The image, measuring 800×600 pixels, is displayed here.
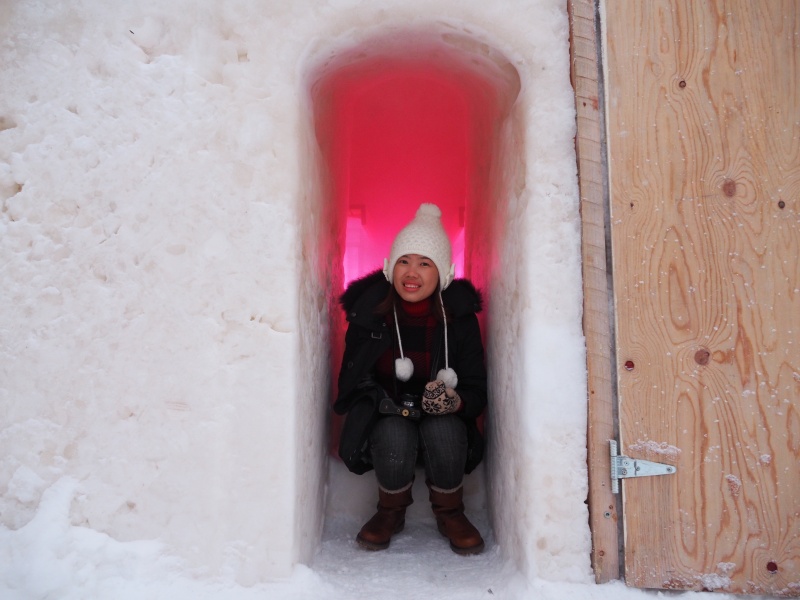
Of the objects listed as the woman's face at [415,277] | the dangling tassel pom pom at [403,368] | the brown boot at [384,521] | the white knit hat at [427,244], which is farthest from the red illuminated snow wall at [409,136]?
the brown boot at [384,521]

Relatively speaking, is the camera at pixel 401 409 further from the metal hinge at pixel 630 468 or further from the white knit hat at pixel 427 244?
the metal hinge at pixel 630 468

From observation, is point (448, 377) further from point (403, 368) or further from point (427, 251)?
point (427, 251)

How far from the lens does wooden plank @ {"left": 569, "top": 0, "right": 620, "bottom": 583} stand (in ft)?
6.56

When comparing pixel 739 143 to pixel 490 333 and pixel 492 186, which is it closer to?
pixel 492 186

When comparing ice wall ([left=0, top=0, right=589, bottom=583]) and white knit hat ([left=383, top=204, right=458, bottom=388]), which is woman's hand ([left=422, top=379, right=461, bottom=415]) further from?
ice wall ([left=0, top=0, right=589, bottom=583])

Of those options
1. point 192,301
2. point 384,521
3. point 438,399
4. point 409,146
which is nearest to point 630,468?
point 438,399

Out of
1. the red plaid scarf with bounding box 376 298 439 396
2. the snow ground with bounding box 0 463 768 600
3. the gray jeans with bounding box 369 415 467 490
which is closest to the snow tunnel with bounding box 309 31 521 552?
the red plaid scarf with bounding box 376 298 439 396

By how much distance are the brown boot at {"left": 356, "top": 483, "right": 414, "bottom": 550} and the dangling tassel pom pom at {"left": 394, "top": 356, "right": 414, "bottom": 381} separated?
1.43 feet

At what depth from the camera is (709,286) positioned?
200cm

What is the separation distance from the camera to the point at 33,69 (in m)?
2.09

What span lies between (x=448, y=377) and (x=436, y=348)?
15cm

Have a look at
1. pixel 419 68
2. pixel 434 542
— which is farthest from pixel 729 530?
pixel 419 68

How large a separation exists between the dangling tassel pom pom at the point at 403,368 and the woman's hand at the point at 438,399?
0.17m

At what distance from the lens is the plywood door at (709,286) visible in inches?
76.9
